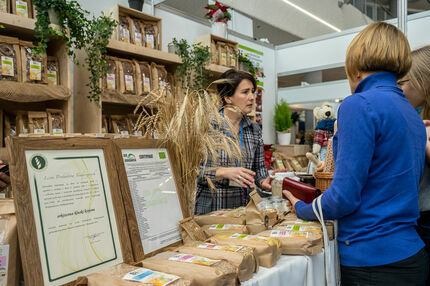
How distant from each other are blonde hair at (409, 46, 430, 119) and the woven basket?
0.53 meters

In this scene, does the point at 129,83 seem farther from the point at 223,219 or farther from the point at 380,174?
the point at 380,174

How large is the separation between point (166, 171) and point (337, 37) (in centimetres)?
507

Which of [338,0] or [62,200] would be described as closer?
[62,200]

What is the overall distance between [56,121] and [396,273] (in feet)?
8.10

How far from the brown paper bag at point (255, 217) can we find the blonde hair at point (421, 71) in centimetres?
77

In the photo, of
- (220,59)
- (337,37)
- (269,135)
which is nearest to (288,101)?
(269,135)

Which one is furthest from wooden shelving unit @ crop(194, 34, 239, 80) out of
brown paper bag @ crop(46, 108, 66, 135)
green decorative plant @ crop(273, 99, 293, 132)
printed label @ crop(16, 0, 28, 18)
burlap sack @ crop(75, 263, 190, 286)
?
burlap sack @ crop(75, 263, 190, 286)

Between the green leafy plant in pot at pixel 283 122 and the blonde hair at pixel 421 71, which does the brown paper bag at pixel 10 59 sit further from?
the green leafy plant in pot at pixel 283 122

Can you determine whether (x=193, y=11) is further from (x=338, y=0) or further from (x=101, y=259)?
(x=101, y=259)

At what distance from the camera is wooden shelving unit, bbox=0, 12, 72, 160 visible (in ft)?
7.45

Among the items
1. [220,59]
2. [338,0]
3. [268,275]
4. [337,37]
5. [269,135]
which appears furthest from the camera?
[338,0]

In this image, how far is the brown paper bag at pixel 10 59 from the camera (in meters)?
2.29

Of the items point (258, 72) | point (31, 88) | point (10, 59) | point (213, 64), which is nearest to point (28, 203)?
point (31, 88)

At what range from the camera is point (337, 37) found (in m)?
5.39
